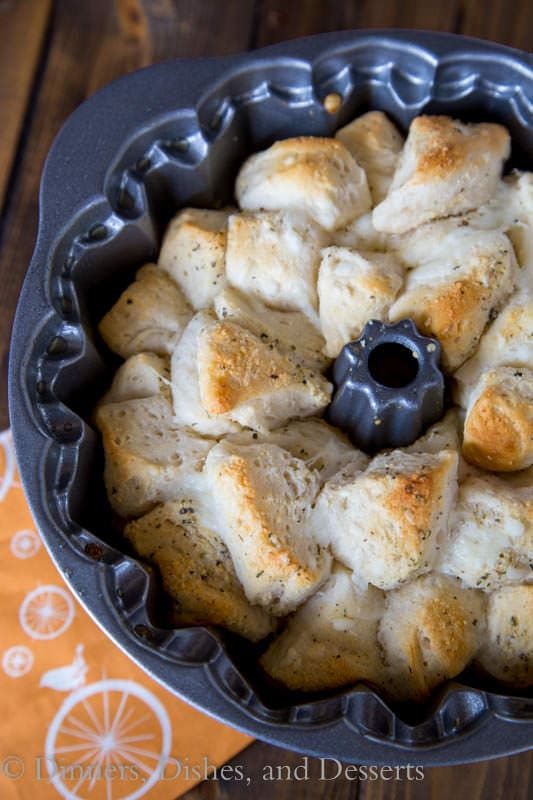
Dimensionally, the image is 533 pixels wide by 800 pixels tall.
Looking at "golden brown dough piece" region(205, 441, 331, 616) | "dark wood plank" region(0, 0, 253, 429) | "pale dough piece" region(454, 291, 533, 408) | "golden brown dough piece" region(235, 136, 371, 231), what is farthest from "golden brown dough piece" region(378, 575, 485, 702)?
"dark wood plank" region(0, 0, 253, 429)

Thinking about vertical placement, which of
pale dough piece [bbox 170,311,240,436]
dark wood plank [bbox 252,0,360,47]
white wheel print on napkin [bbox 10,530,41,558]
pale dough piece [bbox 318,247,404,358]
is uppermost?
dark wood plank [bbox 252,0,360,47]

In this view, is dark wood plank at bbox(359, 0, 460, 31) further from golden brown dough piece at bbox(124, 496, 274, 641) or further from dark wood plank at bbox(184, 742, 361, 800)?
dark wood plank at bbox(184, 742, 361, 800)

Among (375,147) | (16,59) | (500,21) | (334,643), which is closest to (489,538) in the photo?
(334,643)

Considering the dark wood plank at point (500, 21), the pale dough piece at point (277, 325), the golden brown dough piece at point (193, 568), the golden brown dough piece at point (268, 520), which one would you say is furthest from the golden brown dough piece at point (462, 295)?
the dark wood plank at point (500, 21)

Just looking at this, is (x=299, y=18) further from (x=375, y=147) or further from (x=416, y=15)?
(x=375, y=147)

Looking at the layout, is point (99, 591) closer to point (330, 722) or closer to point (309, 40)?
point (330, 722)

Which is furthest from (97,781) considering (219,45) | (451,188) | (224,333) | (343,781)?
(219,45)
